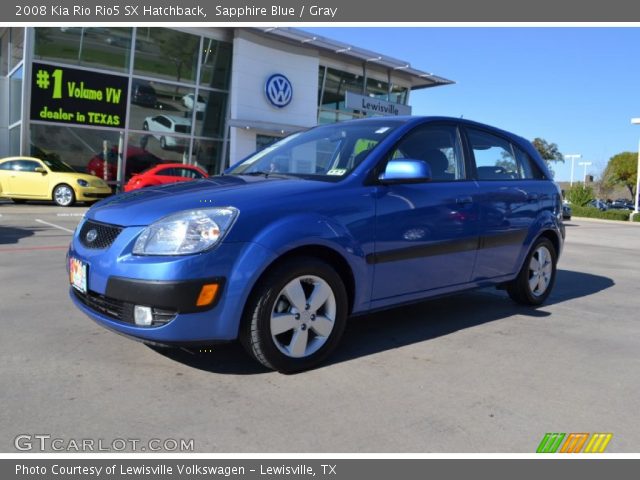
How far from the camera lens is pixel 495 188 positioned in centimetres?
456

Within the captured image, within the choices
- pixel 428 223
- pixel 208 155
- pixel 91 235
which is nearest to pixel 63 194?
pixel 208 155

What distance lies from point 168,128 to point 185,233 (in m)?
18.4

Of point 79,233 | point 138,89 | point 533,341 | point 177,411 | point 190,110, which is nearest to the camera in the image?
point 177,411

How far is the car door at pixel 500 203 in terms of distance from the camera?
447 centimetres

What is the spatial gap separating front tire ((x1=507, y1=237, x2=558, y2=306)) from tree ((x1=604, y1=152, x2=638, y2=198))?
69.0 m

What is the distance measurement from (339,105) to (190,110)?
7.68m

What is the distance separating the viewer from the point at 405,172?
3.57 m

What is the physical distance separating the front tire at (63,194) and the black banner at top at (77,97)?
3.31 metres

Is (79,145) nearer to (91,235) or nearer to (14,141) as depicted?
(14,141)

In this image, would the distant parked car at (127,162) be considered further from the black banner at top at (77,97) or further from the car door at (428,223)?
the car door at (428,223)

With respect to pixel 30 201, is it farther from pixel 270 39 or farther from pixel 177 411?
pixel 177 411

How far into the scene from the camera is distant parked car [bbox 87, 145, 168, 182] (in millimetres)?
18453

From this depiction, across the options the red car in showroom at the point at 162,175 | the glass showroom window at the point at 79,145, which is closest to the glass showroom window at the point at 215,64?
the glass showroom window at the point at 79,145
